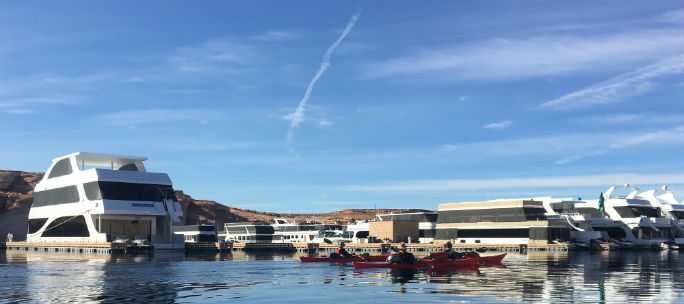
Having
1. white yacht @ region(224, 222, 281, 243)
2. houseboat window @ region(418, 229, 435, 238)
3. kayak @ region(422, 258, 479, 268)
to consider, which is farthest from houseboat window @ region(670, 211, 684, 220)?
kayak @ region(422, 258, 479, 268)

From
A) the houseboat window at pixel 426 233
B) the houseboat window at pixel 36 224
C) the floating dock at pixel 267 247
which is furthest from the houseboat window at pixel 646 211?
the houseboat window at pixel 36 224

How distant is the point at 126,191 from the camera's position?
9262 cm

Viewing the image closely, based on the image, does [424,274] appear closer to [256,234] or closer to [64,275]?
[64,275]

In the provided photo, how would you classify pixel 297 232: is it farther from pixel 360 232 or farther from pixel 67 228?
pixel 67 228

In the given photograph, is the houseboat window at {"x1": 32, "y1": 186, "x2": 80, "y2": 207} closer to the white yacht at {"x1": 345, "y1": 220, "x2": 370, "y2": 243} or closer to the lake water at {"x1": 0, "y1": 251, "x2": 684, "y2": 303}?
the white yacht at {"x1": 345, "y1": 220, "x2": 370, "y2": 243}

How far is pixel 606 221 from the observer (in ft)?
362

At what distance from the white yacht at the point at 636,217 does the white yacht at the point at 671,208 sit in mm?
1667

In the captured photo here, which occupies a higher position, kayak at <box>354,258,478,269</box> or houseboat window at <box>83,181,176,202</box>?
houseboat window at <box>83,181,176,202</box>

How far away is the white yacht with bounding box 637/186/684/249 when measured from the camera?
11750 cm

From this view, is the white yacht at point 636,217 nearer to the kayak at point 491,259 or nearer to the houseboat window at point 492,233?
the houseboat window at point 492,233

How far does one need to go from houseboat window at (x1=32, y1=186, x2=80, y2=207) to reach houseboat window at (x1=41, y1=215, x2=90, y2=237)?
280cm

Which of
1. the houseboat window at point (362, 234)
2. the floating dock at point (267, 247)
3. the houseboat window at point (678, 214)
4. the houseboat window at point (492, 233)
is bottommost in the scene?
the floating dock at point (267, 247)

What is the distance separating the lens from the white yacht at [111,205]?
298 feet

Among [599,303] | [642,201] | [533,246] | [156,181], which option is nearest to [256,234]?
[156,181]
